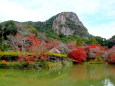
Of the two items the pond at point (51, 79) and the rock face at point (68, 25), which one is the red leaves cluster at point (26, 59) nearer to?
the pond at point (51, 79)

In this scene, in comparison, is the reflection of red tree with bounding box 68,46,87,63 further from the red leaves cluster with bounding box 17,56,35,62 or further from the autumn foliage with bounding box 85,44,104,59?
the red leaves cluster with bounding box 17,56,35,62

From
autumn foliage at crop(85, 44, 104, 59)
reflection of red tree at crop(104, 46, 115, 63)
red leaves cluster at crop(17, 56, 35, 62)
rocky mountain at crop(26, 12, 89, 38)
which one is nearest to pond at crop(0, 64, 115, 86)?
red leaves cluster at crop(17, 56, 35, 62)

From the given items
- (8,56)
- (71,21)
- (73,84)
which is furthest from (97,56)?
(71,21)

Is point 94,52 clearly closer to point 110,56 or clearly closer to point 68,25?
point 110,56

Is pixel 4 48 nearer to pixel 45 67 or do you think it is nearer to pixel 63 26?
pixel 45 67

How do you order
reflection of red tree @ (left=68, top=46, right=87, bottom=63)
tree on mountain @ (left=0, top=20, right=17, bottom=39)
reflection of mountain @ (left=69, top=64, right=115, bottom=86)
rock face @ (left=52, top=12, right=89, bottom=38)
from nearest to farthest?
reflection of mountain @ (left=69, top=64, right=115, bottom=86) < tree on mountain @ (left=0, top=20, right=17, bottom=39) < reflection of red tree @ (left=68, top=46, right=87, bottom=63) < rock face @ (left=52, top=12, right=89, bottom=38)

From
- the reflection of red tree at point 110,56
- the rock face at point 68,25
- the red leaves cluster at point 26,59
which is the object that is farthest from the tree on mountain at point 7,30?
the rock face at point 68,25

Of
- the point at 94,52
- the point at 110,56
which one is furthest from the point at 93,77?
the point at 94,52

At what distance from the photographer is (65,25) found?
7369 cm

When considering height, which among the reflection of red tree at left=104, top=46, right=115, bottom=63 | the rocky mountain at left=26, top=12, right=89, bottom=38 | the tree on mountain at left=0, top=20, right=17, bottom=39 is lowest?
the reflection of red tree at left=104, top=46, right=115, bottom=63

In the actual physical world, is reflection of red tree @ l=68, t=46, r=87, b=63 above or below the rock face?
below

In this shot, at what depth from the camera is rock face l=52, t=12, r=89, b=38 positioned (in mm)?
70312

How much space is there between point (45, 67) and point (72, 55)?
10976 millimetres

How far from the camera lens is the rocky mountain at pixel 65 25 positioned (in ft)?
227
